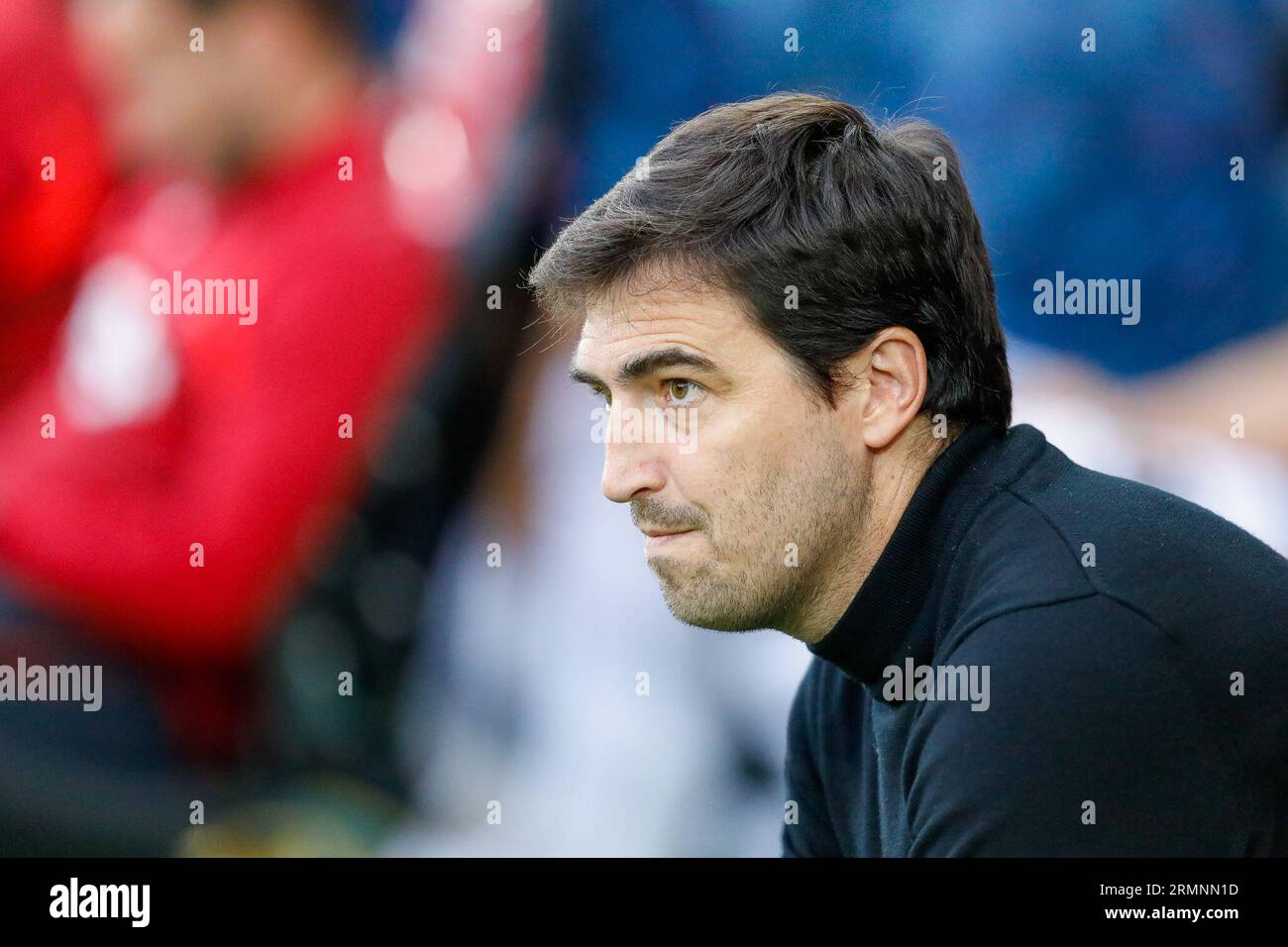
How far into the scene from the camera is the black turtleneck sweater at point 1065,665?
1562 mm

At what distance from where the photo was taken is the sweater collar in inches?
78.0

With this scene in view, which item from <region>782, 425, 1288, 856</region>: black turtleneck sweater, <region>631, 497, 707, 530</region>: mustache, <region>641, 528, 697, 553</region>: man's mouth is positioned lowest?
<region>782, 425, 1288, 856</region>: black turtleneck sweater

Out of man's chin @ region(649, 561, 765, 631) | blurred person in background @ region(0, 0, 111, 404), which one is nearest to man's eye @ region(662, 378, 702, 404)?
man's chin @ region(649, 561, 765, 631)

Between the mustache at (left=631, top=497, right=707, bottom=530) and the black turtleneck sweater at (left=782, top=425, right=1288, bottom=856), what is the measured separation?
28 centimetres

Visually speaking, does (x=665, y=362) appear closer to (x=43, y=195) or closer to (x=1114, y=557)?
(x=1114, y=557)

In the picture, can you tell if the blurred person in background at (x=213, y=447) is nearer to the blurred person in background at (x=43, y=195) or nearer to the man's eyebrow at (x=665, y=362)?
the blurred person in background at (x=43, y=195)

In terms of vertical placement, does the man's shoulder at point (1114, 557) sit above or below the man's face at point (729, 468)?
below

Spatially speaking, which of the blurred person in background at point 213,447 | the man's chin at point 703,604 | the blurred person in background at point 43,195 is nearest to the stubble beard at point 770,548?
the man's chin at point 703,604

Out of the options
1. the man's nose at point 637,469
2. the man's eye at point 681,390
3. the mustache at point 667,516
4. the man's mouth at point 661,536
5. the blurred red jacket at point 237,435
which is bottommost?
the man's mouth at point 661,536

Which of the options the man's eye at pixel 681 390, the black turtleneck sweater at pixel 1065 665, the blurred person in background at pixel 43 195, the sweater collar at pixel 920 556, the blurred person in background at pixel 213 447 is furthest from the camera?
the blurred person in background at pixel 43 195

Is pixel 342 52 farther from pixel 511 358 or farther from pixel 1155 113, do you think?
pixel 1155 113

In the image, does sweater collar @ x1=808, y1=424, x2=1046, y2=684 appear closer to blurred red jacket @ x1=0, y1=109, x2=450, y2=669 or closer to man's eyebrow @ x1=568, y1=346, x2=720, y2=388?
man's eyebrow @ x1=568, y1=346, x2=720, y2=388

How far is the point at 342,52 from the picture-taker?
4.25 m

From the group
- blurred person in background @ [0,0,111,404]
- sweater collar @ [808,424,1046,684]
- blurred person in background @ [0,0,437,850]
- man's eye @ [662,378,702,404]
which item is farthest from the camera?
Answer: blurred person in background @ [0,0,111,404]
